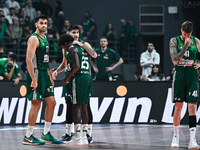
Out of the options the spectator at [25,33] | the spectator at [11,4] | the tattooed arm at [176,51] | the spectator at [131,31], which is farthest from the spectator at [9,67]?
the spectator at [131,31]

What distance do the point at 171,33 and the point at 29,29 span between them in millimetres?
6531

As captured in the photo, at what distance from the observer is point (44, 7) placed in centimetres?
2161

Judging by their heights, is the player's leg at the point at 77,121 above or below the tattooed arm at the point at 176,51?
below

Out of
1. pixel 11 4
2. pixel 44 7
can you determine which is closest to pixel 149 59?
pixel 44 7

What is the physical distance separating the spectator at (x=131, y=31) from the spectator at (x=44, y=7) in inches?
142

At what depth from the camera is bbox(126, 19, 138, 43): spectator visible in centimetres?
2173

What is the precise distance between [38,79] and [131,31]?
42.8ft

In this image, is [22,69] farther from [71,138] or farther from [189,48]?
[189,48]

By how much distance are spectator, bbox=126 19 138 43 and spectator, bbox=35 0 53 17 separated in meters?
3.60

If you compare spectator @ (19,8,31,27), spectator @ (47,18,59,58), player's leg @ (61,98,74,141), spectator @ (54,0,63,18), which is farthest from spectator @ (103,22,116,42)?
player's leg @ (61,98,74,141)

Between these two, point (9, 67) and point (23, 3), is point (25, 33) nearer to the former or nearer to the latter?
point (23, 3)

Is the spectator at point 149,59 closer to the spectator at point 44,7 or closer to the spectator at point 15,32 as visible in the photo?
the spectator at point 15,32

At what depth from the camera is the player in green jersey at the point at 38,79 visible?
29.9ft

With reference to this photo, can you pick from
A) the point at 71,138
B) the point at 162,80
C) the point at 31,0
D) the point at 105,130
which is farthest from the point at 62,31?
the point at 71,138
